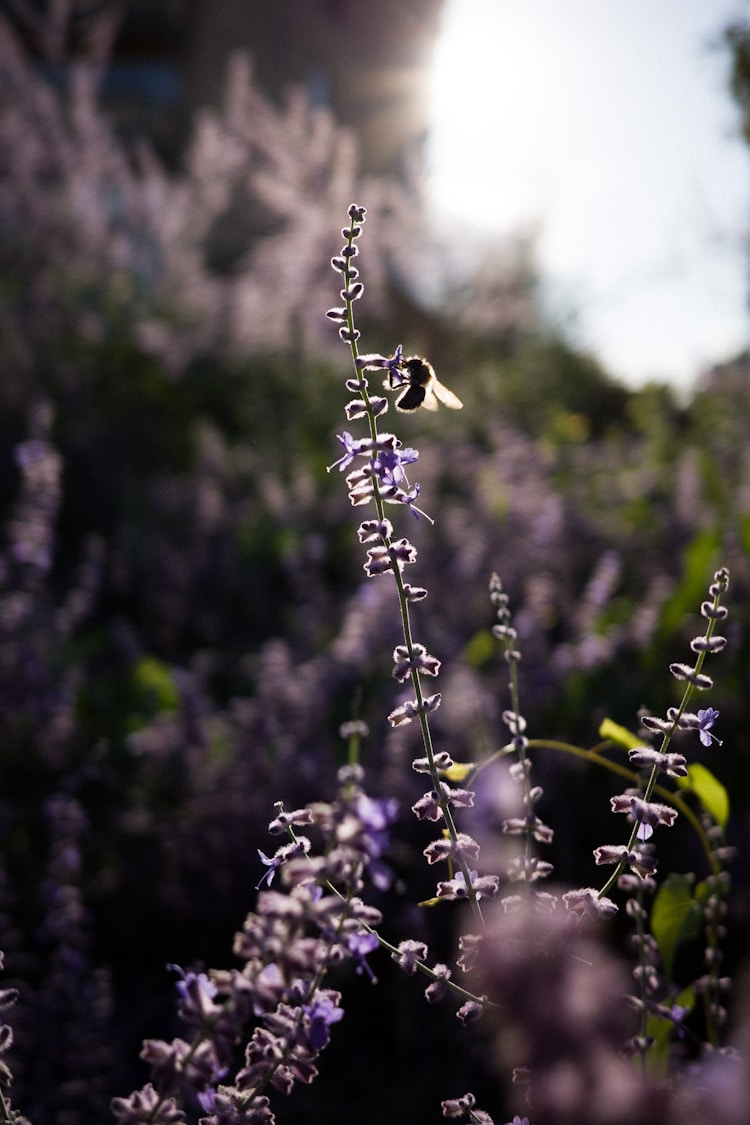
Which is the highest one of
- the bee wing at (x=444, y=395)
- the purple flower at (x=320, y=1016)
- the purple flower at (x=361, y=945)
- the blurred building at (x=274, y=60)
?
the blurred building at (x=274, y=60)

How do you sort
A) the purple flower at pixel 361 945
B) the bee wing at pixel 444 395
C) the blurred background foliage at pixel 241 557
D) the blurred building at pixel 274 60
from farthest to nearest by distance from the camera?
the blurred building at pixel 274 60
the blurred background foliage at pixel 241 557
the bee wing at pixel 444 395
the purple flower at pixel 361 945

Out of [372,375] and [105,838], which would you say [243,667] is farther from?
[372,375]

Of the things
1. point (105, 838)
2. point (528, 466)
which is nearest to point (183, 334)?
point (528, 466)

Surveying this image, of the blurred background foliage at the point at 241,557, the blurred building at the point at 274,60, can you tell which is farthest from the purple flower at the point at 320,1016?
the blurred building at the point at 274,60

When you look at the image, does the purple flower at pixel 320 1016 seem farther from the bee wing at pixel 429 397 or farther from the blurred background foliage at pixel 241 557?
the bee wing at pixel 429 397

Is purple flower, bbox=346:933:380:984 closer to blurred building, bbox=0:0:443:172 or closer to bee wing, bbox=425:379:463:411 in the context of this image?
bee wing, bbox=425:379:463:411

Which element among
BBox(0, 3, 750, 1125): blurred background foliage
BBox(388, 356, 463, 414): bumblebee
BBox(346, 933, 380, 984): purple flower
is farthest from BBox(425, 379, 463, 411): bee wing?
BBox(346, 933, 380, 984): purple flower

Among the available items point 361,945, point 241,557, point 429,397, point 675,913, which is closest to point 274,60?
point 241,557
